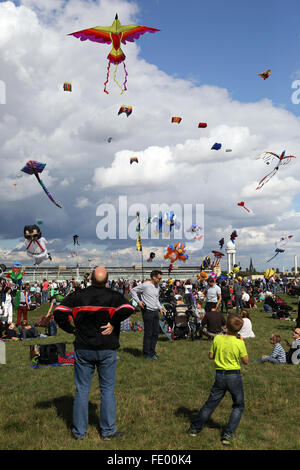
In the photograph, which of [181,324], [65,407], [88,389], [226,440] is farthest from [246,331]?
[88,389]

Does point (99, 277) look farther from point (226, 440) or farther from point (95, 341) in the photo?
point (226, 440)

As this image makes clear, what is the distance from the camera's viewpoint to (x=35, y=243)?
81.5 ft

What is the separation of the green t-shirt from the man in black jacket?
117 cm

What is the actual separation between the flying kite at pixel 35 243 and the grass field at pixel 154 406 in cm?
1576

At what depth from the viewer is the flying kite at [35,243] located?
24688mm

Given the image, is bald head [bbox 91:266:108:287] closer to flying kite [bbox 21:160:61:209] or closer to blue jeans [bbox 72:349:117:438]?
blue jeans [bbox 72:349:117:438]

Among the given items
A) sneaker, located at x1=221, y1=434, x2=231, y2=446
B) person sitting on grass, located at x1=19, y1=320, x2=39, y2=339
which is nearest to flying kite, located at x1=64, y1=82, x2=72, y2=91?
person sitting on grass, located at x1=19, y1=320, x2=39, y2=339

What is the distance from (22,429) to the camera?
4.96 meters

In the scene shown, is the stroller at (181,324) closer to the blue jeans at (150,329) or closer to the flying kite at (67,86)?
the blue jeans at (150,329)

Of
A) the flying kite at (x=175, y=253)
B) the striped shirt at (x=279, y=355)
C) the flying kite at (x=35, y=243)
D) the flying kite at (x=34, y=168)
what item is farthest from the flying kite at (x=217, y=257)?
the striped shirt at (x=279, y=355)

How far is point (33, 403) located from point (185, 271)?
86997mm

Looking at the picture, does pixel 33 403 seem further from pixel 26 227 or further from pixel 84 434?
pixel 26 227

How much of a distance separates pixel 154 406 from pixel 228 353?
1966 millimetres

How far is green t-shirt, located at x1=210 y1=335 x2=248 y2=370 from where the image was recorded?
4547 millimetres
